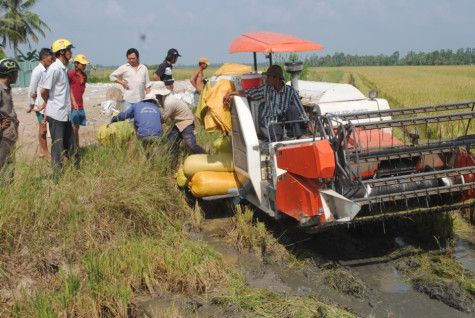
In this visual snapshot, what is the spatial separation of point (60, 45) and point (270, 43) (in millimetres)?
2965

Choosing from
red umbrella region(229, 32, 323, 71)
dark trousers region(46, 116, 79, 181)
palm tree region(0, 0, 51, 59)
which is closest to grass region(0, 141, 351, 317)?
dark trousers region(46, 116, 79, 181)

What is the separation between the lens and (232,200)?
6816mm

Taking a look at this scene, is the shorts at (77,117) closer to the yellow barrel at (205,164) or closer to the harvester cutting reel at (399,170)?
the yellow barrel at (205,164)

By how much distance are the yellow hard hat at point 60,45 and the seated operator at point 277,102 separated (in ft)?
7.70

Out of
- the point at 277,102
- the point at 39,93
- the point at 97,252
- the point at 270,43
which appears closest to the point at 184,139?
the point at 277,102

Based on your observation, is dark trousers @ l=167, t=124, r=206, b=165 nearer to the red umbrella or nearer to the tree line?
the red umbrella

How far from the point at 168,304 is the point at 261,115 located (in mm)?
2906

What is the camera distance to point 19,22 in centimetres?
4131

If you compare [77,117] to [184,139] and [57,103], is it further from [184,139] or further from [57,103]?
[184,139]

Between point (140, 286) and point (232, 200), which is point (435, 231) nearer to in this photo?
point (232, 200)

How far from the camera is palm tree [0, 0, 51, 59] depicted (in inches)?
1558

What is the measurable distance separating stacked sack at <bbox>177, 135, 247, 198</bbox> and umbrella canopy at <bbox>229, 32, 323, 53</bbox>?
4.71 ft

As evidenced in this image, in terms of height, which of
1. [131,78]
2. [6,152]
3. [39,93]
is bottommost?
[6,152]

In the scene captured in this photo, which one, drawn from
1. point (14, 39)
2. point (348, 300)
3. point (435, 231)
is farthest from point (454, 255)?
Result: point (14, 39)
